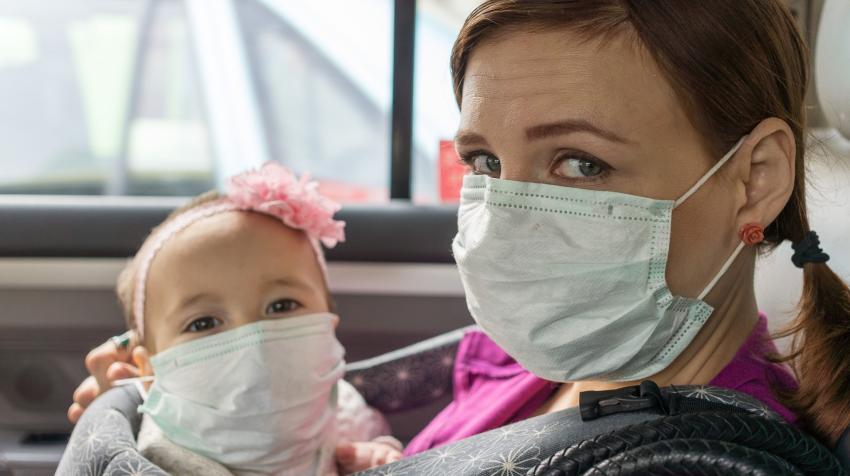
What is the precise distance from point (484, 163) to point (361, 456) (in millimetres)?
651

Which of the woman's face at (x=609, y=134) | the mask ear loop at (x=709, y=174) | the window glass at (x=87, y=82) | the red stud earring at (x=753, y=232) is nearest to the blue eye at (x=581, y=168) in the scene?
the woman's face at (x=609, y=134)

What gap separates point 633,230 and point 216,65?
5.55m

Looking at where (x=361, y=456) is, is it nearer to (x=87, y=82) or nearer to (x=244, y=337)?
(x=244, y=337)

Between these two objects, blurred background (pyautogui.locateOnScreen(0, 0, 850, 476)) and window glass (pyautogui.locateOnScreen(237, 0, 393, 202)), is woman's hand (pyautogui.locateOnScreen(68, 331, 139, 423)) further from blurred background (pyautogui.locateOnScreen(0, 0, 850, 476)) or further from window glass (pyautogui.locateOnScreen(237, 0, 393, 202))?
window glass (pyautogui.locateOnScreen(237, 0, 393, 202))

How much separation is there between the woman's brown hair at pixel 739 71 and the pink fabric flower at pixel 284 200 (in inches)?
24.6

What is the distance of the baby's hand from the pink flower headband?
14.7 inches

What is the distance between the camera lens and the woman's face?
1180 millimetres

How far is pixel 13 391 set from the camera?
95.3 inches

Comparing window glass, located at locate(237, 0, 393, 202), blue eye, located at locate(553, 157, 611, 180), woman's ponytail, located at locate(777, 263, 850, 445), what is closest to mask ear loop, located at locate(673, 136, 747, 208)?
blue eye, located at locate(553, 157, 611, 180)

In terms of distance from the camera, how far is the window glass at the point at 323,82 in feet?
20.6

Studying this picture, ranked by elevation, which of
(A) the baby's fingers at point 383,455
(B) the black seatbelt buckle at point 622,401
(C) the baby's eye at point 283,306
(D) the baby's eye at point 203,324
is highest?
(B) the black seatbelt buckle at point 622,401

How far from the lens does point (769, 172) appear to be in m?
1.23

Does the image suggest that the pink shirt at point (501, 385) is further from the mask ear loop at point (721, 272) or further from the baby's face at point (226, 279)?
the baby's face at point (226, 279)

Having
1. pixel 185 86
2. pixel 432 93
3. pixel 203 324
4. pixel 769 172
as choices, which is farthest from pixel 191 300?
pixel 185 86
